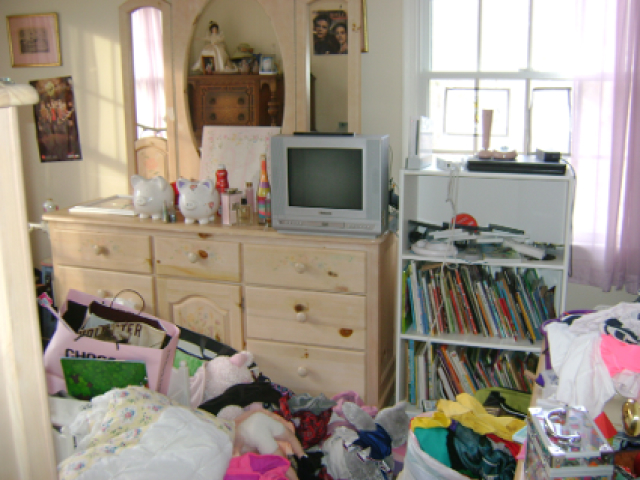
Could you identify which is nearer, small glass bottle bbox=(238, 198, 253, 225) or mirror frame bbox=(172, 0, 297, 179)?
small glass bottle bbox=(238, 198, 253, 225)

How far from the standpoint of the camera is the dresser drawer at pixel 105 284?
8.36ft

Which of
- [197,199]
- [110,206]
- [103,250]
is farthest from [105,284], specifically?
[197,199]

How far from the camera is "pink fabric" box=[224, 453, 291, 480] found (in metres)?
1.68

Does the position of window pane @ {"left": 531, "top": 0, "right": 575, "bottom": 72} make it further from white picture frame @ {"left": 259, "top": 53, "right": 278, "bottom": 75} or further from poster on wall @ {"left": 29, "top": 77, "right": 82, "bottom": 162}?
poster on wall @ {"left": 29, "top": 77, "right": 82, "bottom": 162}

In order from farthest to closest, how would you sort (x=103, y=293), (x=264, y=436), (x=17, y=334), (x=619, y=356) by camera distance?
(x=103, y=293)
(x=264, y=436)
(x=619, y=356)
(x=17, y=334)

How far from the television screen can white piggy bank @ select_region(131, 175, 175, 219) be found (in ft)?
1.86

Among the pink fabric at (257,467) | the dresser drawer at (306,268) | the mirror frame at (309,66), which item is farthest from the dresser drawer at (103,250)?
the pink fabric at (257,467)

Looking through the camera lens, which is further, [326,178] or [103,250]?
[103,250]

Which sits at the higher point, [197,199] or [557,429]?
[197,199]

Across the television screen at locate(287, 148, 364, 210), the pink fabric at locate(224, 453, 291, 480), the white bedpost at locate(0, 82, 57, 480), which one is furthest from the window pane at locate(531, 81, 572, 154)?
the white bedpost at locate(0, 82, 57, 480)

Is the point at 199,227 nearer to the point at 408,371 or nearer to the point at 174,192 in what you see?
the point at 174,192

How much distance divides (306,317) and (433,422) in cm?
77

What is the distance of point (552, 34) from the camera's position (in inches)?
93.6

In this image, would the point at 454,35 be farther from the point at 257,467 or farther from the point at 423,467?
the point at 257,467
